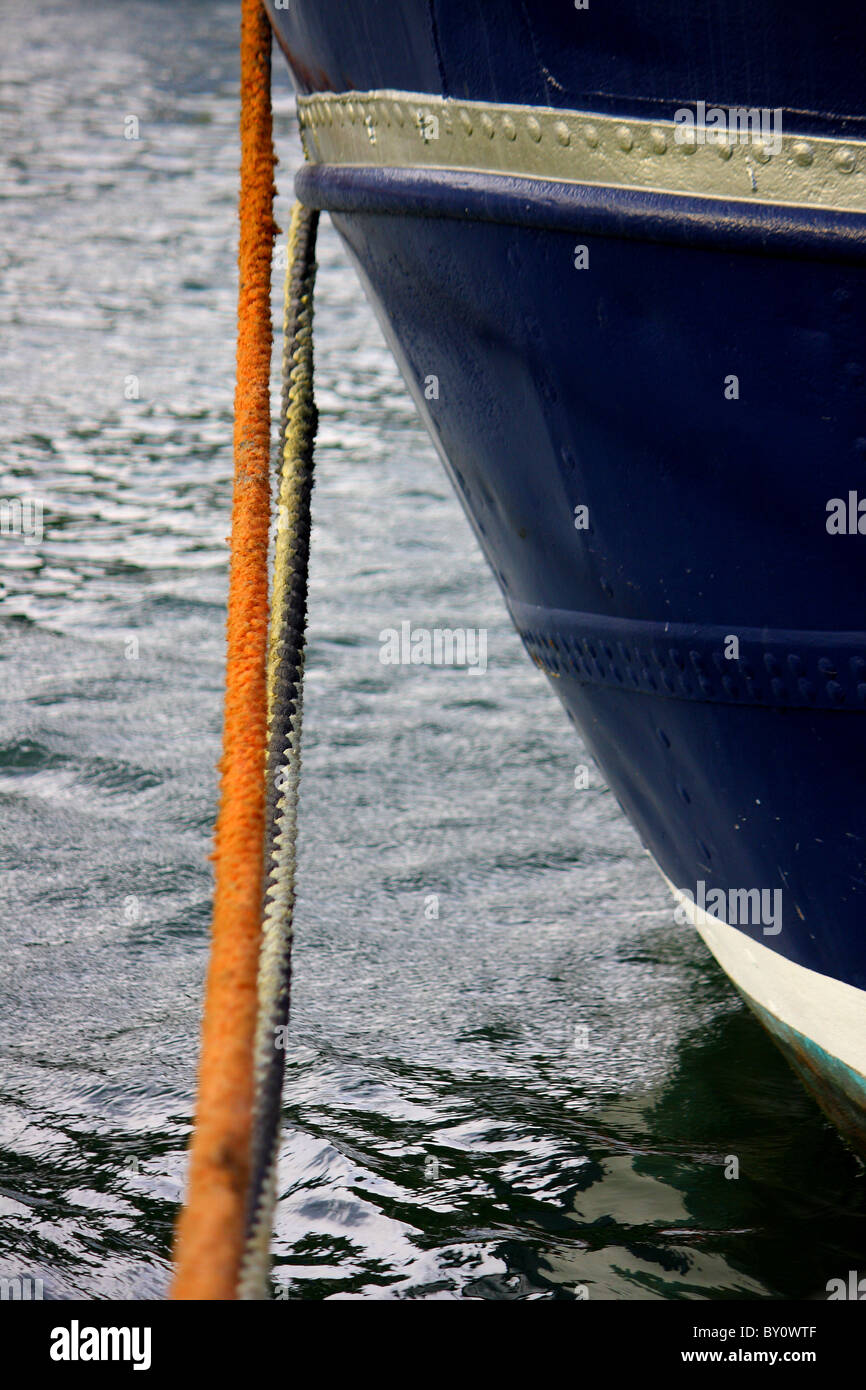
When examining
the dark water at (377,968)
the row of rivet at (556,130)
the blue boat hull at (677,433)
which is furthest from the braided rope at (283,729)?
the dark water at (377,968)

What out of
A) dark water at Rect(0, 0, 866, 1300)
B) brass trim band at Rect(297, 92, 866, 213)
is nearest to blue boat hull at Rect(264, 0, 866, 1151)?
brass trim band at Rect(297, 92, 866, 213)

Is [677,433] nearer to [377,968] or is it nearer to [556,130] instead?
[556,130]

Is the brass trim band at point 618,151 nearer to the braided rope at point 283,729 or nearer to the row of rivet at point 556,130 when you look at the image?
the row of rivet at point 556,130

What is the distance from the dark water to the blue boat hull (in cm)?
33

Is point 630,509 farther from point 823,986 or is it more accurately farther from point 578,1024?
point 578,1024

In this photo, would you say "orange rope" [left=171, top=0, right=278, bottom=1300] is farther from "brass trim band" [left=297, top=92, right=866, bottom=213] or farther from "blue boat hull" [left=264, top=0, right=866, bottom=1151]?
"brass trim band" [left=297, top=92, right=866, bottom=213]

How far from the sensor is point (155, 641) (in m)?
4.51

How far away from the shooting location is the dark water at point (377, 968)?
2.23m

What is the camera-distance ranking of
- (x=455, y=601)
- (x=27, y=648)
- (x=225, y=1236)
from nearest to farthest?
(x=225, y=1236), (x=27, y=648), (x=455, y=601)

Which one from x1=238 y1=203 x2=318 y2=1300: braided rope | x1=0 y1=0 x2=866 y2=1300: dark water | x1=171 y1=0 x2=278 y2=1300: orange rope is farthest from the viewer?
x1=0 y1=0 x2=866 y2=1300: dark water

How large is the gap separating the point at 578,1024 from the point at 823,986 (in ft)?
2.33

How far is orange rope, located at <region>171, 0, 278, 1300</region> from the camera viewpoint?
1.35m

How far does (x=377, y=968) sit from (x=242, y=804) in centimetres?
134
